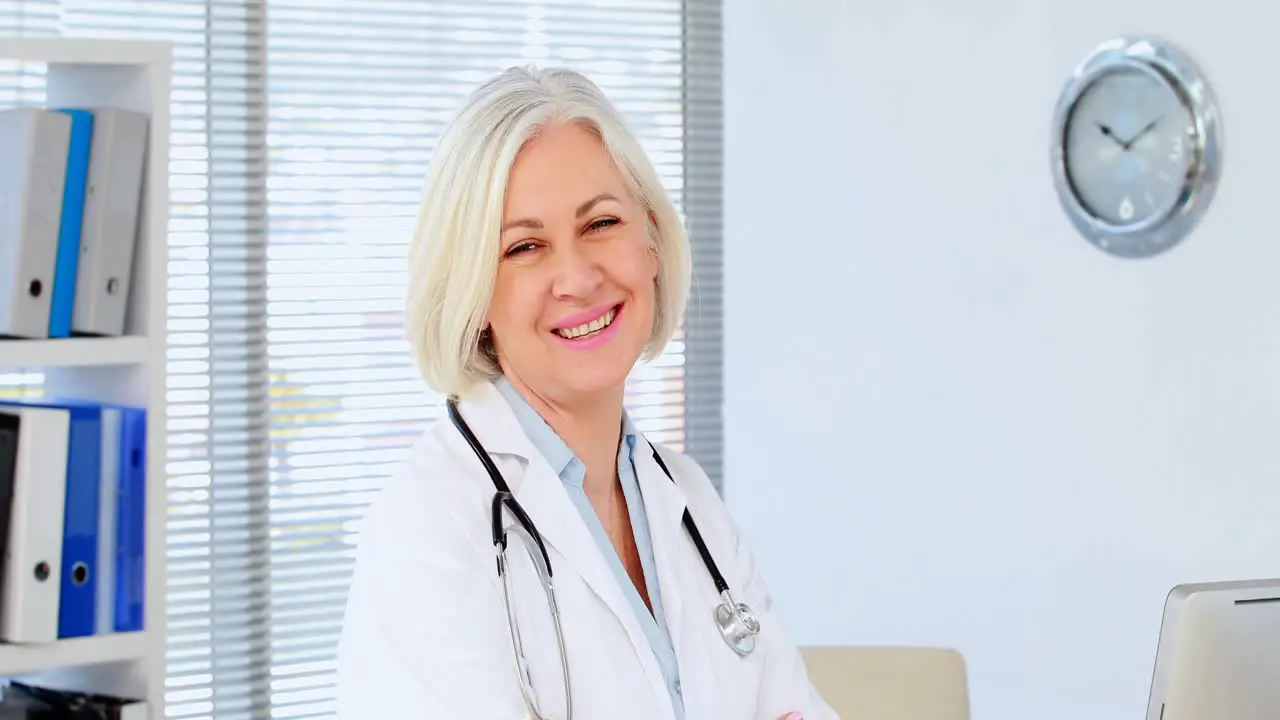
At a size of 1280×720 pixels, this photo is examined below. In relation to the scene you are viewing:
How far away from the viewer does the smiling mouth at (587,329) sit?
159 centimetres

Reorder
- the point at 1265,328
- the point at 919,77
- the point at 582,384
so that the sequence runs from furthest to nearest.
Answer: the point at 919,77 < the point at 1265,328 < the point at 582,384

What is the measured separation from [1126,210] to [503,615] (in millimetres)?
1588

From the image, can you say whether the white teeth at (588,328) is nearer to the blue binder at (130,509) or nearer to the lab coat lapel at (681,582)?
the lab coat lapel at (681,582)

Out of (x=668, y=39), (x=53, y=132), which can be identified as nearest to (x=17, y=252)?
(x=53, y=132)

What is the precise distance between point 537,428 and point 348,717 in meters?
0.37

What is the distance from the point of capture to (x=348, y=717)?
4.65 ft

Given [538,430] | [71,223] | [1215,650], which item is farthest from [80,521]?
[1215,650]

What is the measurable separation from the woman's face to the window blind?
1627mm

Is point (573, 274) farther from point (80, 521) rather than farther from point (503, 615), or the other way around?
point (80, 521)

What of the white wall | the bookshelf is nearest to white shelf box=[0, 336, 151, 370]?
the bookshelf

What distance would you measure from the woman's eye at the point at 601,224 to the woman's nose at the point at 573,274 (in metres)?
0.03

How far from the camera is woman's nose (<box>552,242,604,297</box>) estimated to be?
1.55m

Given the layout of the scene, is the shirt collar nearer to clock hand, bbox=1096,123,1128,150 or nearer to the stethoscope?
the stethoscope

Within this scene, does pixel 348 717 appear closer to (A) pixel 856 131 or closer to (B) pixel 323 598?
(B) pixel 323 598
